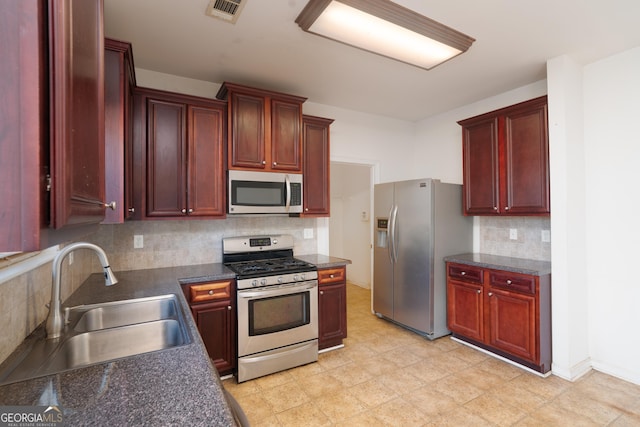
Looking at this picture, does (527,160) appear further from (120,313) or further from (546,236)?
(120,313)

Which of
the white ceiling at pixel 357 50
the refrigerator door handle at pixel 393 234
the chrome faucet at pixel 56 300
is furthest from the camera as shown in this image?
the refrigerator door handle at pixel 393 234

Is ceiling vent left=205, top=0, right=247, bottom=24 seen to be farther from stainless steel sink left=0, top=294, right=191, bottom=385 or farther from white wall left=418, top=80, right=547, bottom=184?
white wall left=418, top=80, right=547, bottom=184

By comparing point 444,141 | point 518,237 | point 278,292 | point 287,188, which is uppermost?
point 444,141

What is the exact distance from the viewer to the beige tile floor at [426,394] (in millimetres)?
2092

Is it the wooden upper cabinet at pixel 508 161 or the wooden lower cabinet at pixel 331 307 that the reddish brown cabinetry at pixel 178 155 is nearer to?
the wooden lower cabinet at pixel 331 307

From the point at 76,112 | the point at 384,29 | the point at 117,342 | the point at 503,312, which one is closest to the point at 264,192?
Answer: the point at 384,29

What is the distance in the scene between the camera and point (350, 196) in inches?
234

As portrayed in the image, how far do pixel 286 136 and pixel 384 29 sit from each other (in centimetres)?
130

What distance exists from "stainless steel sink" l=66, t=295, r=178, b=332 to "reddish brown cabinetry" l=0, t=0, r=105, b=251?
1.21m

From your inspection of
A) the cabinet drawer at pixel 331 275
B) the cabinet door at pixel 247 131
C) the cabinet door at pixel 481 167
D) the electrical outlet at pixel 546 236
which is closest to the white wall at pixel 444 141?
the cabinet door at pixel 481 167

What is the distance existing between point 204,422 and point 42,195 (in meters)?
0.61

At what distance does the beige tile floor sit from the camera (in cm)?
209

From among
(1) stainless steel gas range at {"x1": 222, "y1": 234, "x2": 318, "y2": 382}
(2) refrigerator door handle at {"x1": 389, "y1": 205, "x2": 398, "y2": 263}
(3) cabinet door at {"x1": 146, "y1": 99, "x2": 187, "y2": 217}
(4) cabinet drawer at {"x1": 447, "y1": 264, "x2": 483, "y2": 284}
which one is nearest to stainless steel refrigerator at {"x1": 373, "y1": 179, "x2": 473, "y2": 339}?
(2) refrigerator door handle at {"x1": 389, "y1": 205, "x2": 398, "y2": 263}

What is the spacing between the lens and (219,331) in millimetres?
2502
